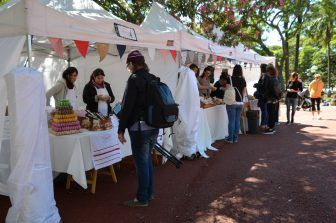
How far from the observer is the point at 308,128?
11.2 meters

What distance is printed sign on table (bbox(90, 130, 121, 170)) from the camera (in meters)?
4.69

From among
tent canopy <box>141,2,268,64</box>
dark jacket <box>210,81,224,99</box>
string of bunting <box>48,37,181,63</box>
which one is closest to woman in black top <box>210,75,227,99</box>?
dark jacket <box>210,81,224,99</box>

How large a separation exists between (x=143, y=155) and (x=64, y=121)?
1.13 meters

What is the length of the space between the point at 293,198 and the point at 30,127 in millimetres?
3243

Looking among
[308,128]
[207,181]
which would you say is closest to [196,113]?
[207,181]

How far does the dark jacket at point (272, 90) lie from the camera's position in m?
9.88

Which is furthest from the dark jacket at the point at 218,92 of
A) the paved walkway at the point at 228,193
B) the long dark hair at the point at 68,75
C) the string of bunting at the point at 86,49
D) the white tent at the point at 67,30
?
the long dark hair at the point at 68,75

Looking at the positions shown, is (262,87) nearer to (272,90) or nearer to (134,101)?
(272,90)

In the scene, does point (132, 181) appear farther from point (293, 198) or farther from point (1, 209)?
point (293, 198)

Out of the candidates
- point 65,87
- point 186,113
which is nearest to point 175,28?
point 186,113

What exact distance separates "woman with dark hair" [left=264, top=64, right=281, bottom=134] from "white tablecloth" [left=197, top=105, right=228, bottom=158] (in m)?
1.68

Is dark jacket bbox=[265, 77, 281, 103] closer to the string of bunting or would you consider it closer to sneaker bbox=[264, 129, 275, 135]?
sneaker bbox=[264, 129, 275, 135]

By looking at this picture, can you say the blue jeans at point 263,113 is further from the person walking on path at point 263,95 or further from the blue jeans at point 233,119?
the blue jeans at point 233,119

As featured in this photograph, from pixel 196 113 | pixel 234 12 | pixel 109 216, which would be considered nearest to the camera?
pixel 109 216
